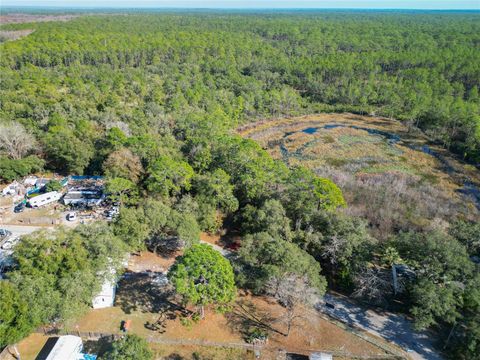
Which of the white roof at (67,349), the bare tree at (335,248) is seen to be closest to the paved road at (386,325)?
the bare tree at (335,248)

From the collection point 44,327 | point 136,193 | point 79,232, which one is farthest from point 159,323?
point 136,193

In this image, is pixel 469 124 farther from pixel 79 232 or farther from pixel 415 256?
pixel 79 232

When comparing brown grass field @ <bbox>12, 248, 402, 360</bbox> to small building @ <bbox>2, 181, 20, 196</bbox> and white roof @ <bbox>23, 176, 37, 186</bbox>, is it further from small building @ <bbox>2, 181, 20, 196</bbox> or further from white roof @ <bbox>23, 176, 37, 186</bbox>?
white roof @ <bbox>23, 176, 37, 186</bbox>

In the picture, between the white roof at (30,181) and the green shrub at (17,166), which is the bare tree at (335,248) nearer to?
the white roof at (30,181)

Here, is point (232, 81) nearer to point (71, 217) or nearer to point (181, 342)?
point (71, 217)

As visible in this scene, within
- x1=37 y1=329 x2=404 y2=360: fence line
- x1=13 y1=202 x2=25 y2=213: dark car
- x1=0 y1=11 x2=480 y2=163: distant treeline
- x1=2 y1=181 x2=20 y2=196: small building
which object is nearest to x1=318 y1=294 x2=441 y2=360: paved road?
x1=37 y1=329 x2=404 y2=360: fence line

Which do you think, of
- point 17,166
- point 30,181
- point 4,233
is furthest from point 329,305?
point 17,166
